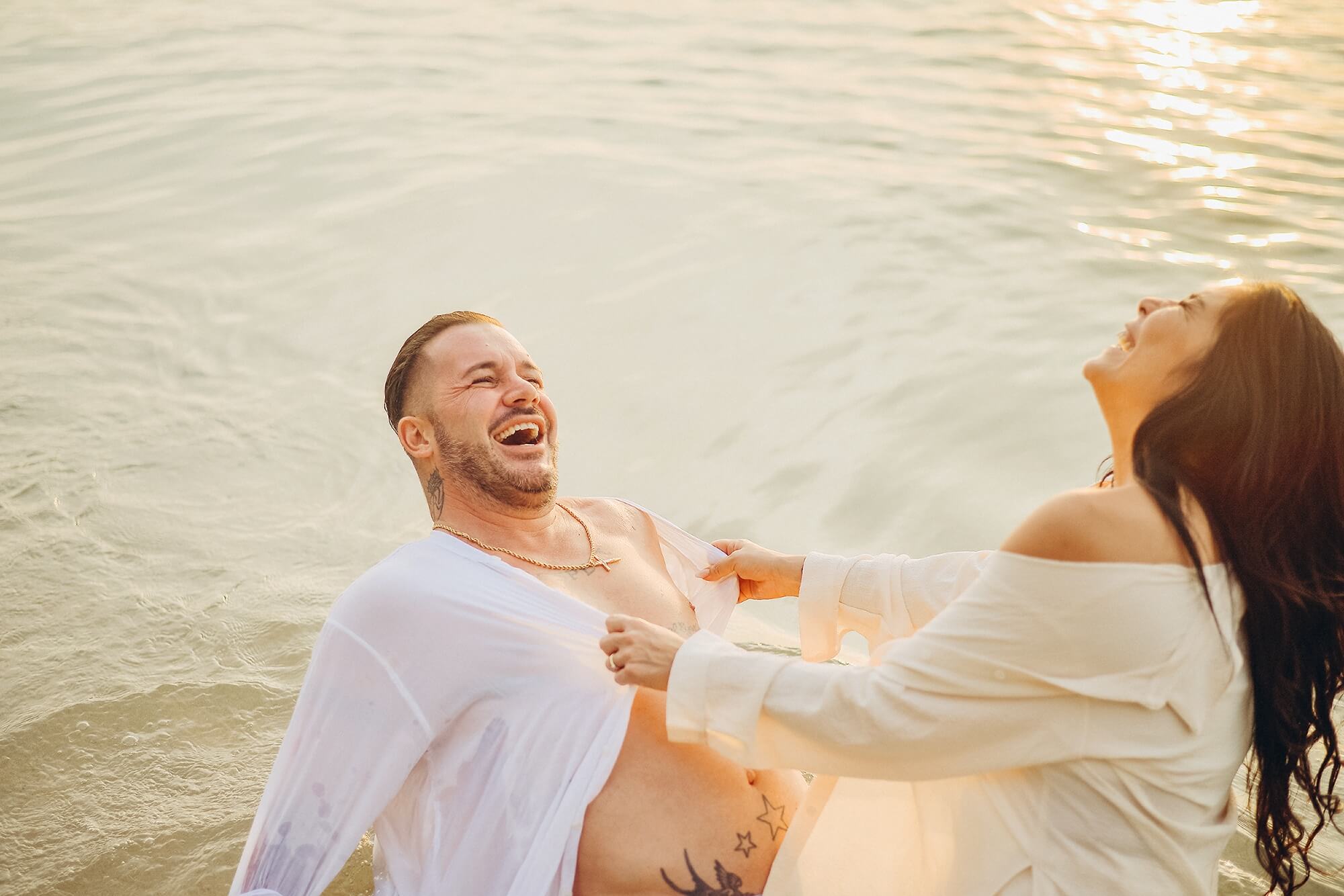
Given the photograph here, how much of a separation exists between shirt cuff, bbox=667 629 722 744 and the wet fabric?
1.15 ft

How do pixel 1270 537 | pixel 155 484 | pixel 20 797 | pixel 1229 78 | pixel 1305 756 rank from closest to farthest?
pixel 1270 537 → pixel 1305 756 → pixel 20 797 → pixel 155 484 → pixel 1229 78

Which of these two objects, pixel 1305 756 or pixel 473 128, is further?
pixel 473 128

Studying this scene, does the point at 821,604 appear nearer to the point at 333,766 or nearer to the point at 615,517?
the point at 615,517

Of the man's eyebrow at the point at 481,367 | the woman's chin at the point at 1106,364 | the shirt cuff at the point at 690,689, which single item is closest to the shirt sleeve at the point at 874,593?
the woman's chin at the point at 1106,364

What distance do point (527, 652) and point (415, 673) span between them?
0.75ft

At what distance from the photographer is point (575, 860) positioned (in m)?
2.43

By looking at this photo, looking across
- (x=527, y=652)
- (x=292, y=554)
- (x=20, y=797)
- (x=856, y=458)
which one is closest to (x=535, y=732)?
(x=527, y=652)

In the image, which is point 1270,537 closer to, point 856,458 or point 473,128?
point 856,458

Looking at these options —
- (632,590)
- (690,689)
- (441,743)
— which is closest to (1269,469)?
(690,689)

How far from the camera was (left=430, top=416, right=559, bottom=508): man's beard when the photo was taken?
9.53ft

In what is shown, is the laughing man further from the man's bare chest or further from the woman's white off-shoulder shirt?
the woman's white off-shoulder shirt

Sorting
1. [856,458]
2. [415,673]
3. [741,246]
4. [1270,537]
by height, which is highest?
[1270,537]

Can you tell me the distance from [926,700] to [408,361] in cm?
164

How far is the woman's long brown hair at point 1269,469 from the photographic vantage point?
199 centimetres
